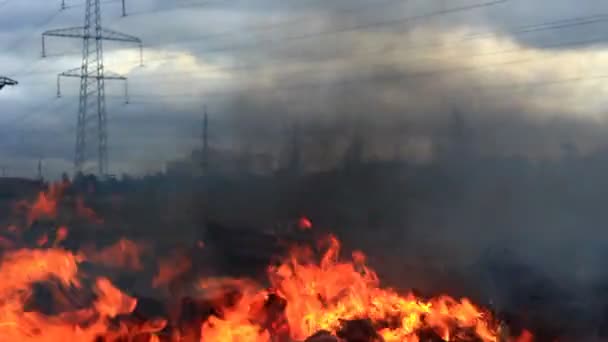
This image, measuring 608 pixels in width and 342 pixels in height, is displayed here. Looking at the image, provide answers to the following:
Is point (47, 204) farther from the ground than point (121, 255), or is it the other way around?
point (47, 204)

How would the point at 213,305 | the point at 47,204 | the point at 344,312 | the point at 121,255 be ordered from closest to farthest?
the point at 344,312
the point at 213,305
the point at 121,255
the point at 47,204

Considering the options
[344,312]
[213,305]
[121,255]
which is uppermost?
[213,305]

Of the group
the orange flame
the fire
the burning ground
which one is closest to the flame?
the burning ground

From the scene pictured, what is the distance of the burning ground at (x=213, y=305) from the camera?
33594 mm

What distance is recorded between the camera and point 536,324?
3884 centimetres

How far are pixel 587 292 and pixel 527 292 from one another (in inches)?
133

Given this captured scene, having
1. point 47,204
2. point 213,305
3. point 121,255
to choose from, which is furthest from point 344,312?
point 47,204

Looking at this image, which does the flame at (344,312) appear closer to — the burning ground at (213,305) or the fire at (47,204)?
the burning ground at (213,305)

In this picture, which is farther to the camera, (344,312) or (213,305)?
(213,305)

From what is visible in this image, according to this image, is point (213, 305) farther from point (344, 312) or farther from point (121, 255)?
point (121, 255)

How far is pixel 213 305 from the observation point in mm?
37281

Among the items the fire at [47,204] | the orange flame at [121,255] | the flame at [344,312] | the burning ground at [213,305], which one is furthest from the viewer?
the fire at [47,204]

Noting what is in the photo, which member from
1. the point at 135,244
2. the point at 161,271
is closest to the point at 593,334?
the point at 161,271

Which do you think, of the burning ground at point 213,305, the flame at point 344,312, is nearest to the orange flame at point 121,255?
the burning ground at point 213,305
